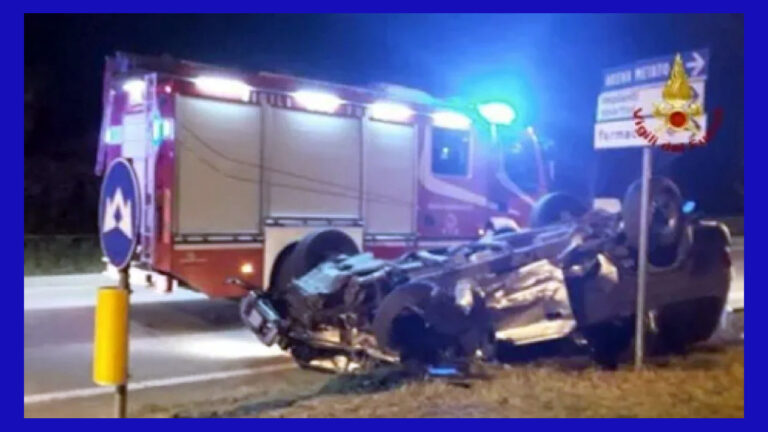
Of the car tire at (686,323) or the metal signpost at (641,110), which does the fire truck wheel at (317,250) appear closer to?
the metal signpost at (641,110)

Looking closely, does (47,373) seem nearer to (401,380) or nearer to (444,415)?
(401,380)

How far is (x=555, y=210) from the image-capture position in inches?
457

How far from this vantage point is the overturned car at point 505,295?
27.8 ft

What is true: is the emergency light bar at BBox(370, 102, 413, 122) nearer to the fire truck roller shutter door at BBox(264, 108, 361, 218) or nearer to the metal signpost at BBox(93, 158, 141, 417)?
the fire truck roller shutter door at BBox(264, 108, 361, 218)

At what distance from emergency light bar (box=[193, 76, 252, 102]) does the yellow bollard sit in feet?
18.3

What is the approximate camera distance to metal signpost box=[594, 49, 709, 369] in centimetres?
783

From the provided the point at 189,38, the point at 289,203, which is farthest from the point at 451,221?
the point at 189,38

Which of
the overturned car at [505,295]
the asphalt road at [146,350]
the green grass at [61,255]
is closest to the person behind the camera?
the asphalt road at [146,350]

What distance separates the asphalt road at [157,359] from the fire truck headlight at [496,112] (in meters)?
4.19

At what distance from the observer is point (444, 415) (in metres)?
6.59

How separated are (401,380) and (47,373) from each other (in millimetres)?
3267

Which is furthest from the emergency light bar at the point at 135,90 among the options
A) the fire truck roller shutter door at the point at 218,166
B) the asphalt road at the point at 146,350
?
the asphalt road at the point at 146,350

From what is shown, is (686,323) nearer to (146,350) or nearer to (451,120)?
(451,120)

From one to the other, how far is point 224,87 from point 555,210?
396cm
